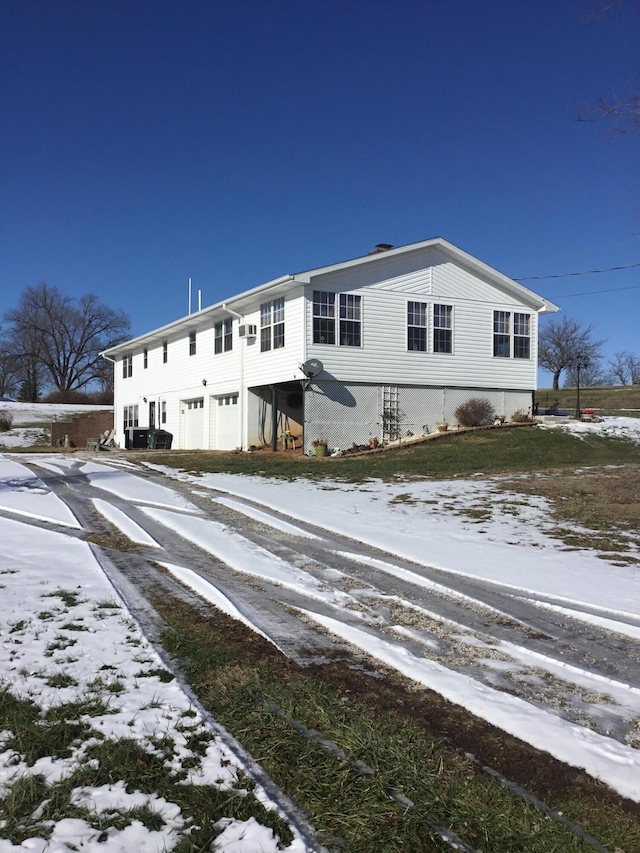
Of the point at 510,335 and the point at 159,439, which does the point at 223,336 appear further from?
the point at 510,335

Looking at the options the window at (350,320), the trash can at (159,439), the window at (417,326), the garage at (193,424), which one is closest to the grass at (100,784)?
the window at (350,320)

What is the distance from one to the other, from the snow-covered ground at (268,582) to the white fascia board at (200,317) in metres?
9.74

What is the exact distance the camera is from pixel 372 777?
264 centimetres

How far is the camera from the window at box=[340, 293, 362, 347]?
20.2 m

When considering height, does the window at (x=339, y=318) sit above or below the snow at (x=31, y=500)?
above

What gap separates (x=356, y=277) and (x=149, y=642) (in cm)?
1748

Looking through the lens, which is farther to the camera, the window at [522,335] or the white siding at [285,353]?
the window at [522,335]

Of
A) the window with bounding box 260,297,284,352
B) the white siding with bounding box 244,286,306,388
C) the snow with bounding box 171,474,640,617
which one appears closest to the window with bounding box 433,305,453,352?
the white siding with bounding box 244,286,306,388

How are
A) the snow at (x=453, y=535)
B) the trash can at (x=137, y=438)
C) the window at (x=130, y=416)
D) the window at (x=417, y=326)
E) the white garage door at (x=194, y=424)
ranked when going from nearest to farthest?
the snow at (x=453, y=535) → the window at (x=417, y=326) → the white garage door at (x=194, y=424) → the trash can at (x=137, y=438) → the window at (x=130, y=416)

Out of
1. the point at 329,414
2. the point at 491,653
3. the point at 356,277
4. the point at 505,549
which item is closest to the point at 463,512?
the point at 505,549

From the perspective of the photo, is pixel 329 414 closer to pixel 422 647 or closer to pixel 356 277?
pixel 356 277

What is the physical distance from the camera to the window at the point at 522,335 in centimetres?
2347

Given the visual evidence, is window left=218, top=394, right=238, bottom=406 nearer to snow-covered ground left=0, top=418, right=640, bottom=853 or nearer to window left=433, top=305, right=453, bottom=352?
window left=433, top=305, right=453, bottom=352

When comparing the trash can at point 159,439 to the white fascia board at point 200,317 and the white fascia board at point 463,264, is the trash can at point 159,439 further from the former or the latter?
the white fascia board at point 463,264
